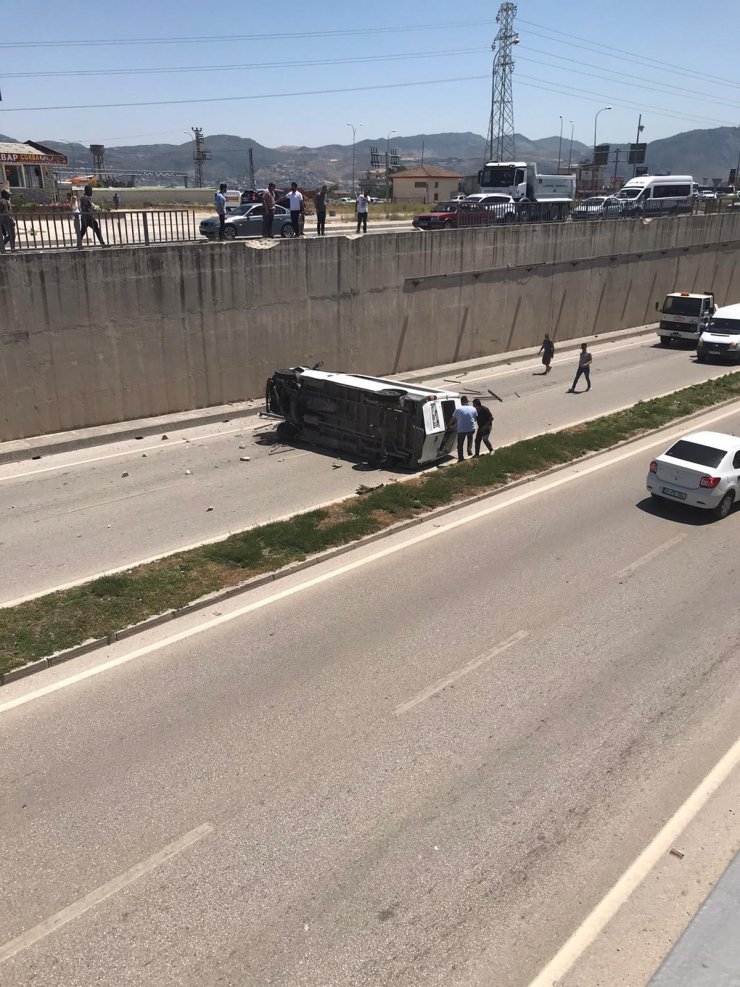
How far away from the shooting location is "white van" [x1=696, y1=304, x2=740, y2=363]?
30266 mm

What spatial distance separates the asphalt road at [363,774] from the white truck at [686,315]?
24730 millimetres

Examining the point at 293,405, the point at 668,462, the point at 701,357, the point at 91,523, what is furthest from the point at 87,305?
the point at 701,357

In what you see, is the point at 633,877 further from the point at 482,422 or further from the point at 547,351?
the point at 547,351

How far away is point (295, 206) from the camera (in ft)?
77.8

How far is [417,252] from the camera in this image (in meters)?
26.6

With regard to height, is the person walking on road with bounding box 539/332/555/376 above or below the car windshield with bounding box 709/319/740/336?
below

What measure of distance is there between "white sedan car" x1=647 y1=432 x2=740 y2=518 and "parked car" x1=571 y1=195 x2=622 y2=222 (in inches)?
1027

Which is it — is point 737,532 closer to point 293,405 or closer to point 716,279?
point 293,405

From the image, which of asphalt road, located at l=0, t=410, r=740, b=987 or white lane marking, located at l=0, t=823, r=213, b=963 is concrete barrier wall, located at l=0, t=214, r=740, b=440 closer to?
asphalt road, located at l=0, t=410, r=740, b=987

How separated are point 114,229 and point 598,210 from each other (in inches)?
1029

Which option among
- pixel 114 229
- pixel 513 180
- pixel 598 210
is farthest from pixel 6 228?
pixel 513 180

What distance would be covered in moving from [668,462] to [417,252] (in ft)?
49.3

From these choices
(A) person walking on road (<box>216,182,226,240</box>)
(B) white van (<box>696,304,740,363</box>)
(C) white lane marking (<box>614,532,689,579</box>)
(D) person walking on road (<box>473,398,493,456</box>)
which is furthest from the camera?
(B) white van (<box>696,304,740,363</box>)

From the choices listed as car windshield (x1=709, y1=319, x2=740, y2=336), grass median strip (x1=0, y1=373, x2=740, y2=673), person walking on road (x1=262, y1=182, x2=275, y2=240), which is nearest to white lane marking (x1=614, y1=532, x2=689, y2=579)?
grass median strip (x1=0, y1=373, x2=740, y2=673)
